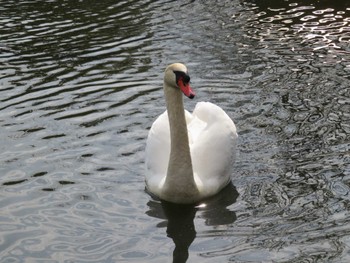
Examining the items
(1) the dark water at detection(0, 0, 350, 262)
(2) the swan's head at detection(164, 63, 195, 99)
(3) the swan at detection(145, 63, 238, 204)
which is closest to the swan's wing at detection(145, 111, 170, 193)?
(3) the swan at detection(145, 63, 238, 204)

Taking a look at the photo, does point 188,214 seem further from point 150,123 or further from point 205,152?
point 150,123

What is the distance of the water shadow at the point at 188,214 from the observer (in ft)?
24.5

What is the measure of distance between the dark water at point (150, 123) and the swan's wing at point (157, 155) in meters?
0.20

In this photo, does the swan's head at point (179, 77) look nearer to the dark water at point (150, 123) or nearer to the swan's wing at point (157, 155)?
the swan's wing at point (157, 155)

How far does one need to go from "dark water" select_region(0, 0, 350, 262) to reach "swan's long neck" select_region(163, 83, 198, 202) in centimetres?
18

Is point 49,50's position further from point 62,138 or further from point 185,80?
point 185,80

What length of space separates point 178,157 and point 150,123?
2.27m

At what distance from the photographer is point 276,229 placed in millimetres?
7266

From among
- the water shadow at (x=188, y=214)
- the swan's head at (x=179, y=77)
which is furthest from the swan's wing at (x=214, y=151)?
the swan's head at (x=179, y=77)

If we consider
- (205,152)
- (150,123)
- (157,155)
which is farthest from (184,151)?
(150,123)

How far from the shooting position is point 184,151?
8000 mm

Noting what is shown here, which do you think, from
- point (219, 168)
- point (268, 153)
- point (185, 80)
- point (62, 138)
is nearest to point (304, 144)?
point (268, 153)

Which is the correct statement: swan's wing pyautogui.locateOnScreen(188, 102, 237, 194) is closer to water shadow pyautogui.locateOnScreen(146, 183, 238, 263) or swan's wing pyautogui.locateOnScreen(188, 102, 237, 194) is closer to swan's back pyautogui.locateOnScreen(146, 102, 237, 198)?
swan's back pyautogui.locateOnScreen(146, 102, 237, 198)

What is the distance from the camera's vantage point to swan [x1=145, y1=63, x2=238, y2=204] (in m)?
7.98
